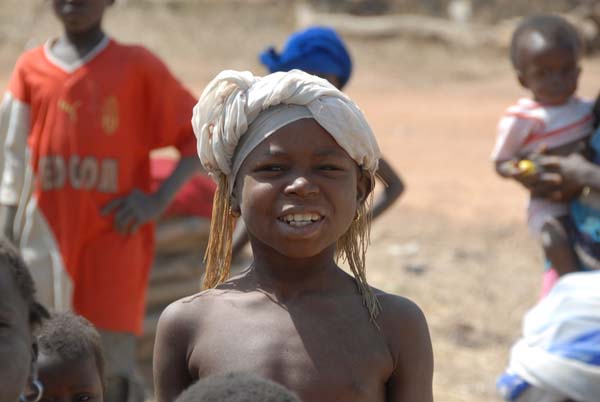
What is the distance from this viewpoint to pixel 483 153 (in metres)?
13.9

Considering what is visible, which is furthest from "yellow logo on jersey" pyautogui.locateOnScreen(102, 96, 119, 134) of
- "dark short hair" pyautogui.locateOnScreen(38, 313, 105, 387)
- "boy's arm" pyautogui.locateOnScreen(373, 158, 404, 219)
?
Result: "dark short hair" pyautogui.locateOnScreen(38, 313, 105, 387)

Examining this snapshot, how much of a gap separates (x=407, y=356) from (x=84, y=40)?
2540 mm

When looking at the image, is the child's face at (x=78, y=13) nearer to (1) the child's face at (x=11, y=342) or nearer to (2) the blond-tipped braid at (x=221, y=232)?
Answer: (2) the blond-tipped braid at (x=221, y=232)

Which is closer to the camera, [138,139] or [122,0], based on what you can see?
[138,139]

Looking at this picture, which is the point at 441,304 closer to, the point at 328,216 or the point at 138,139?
the point at 138,139

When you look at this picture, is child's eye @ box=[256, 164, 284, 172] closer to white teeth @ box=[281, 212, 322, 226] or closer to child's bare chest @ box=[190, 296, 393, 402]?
white teeth @ box=[281, 212, 322, 226]

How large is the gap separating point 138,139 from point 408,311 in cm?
236

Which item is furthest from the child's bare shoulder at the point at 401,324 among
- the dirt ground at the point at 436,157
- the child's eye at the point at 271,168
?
the dirt ground at the point at 436,157

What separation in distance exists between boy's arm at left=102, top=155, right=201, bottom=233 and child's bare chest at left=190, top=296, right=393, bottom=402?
87.0 inches

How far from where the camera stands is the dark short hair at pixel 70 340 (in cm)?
304

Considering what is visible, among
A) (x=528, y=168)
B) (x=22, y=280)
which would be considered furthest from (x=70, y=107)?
(x=22, y=280)

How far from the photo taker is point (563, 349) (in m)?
3.67

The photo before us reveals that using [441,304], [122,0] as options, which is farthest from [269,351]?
[122,0]

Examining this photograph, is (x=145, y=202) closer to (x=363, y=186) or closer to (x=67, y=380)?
(x=67, y=380)
